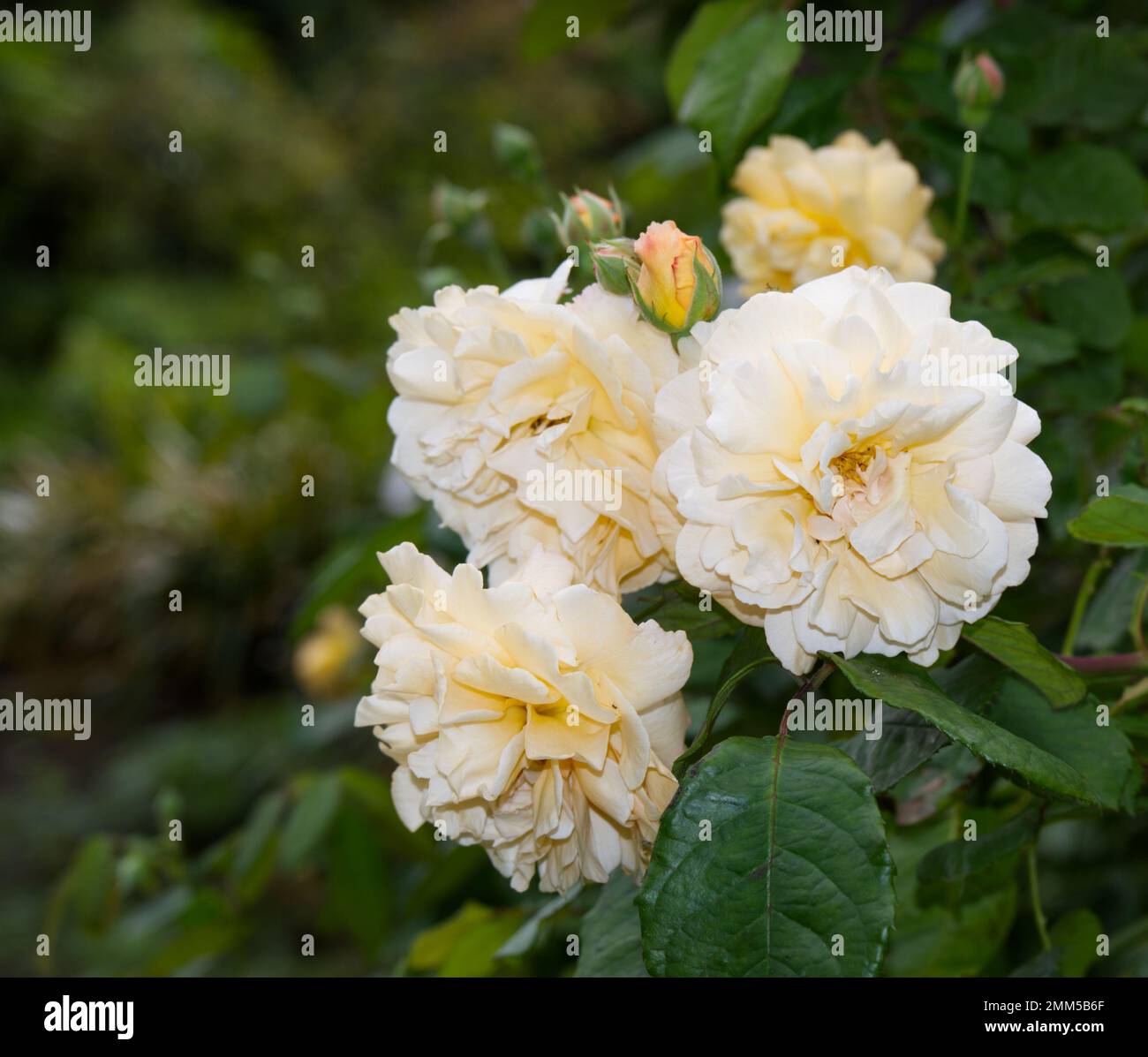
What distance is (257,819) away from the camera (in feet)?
3.21

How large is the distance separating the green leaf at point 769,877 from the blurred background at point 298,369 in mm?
246

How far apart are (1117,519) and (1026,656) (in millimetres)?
66

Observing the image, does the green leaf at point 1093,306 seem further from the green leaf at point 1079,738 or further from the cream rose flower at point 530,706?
the cream rose flower at point 530,706

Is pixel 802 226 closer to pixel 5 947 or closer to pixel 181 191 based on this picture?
pixel 5 947

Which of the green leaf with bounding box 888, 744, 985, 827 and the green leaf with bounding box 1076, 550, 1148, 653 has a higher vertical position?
the green leaf with bounding box 1076, 550, 1148, 653

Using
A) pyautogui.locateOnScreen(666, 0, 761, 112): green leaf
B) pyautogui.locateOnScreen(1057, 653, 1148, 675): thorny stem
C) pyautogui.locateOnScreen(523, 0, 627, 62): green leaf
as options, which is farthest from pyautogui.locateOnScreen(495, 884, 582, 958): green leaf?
pyautogui.locateOnScreen(523, 0, 627, 62): green leaf

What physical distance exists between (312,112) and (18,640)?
122 inches

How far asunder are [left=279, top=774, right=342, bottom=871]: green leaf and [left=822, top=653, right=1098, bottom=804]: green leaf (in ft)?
1.97

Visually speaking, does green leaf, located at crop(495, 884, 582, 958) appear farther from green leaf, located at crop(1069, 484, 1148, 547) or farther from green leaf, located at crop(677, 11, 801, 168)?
green leaf, located at crop(677, 11, 801, 168)

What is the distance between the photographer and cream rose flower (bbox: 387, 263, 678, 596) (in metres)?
0.48

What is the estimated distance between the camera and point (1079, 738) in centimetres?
50

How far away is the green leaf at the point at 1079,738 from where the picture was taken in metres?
0.48

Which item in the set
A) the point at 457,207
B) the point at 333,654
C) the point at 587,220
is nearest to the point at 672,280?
the point at 587,220
